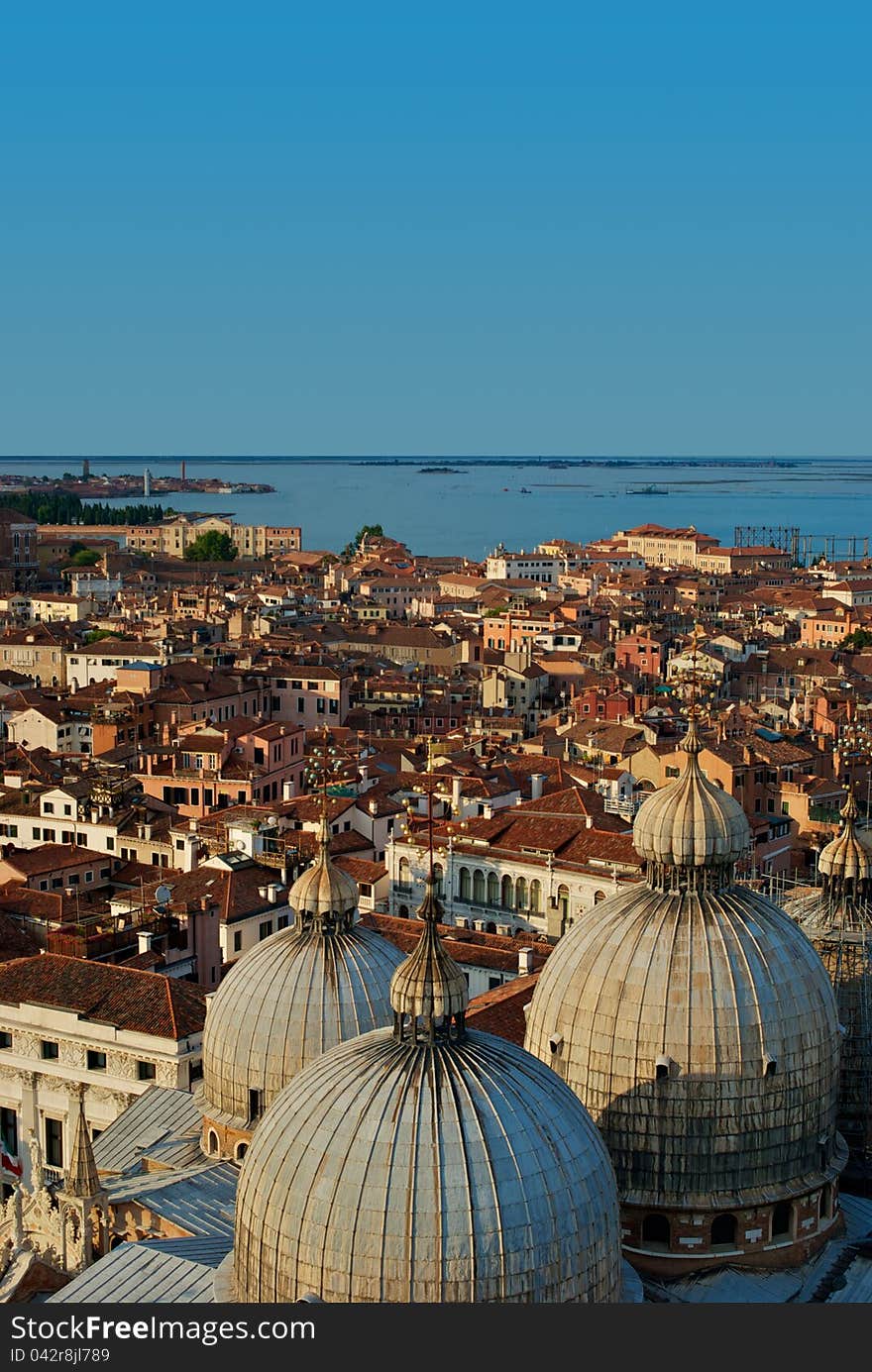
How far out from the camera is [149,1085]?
1931 centimetres

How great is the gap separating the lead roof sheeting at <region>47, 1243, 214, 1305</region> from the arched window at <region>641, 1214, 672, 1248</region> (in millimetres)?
3087

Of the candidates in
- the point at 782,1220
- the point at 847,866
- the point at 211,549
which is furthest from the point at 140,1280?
the point at 211,549

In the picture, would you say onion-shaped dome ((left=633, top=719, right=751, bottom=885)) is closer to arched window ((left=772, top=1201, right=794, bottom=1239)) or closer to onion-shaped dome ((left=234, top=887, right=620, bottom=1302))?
arched window ((left=772, top=1201, right=794, bottom=1239))

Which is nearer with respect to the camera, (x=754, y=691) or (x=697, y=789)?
(x=697, y=789)

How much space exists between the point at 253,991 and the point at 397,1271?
5351 millimetres

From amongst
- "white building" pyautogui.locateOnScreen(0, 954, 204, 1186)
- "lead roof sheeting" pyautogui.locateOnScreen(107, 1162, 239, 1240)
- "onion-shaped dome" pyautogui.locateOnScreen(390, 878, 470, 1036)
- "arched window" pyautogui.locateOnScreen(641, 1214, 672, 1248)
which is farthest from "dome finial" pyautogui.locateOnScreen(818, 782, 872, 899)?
"white building" pyautogui.locateOnScreen(0, 954, 204, 1186)

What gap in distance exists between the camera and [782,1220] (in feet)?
45.4

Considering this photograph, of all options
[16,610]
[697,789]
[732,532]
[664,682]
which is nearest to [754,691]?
[664,682]

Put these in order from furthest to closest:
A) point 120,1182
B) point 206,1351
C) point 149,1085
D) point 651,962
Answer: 1. point 149,1085
2. point 120,1182
3. point 651,962
4. point 206,1351

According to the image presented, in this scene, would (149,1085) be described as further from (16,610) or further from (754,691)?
(16,610)

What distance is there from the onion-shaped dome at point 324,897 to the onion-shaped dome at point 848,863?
4.29 m

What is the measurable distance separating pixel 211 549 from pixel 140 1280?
322 ft

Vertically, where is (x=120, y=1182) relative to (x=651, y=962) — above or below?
below

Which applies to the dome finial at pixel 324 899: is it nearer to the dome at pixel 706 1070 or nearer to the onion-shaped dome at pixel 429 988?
the dome at pixel 706 1070
